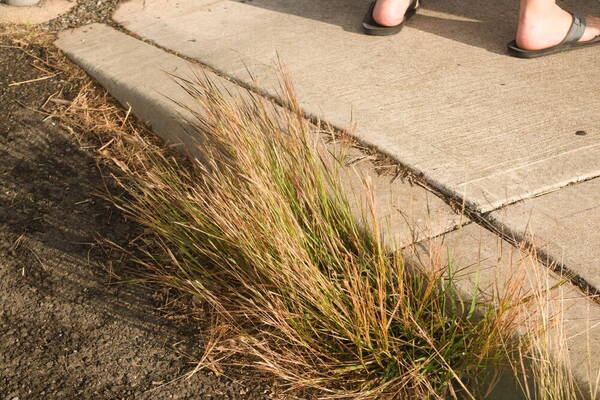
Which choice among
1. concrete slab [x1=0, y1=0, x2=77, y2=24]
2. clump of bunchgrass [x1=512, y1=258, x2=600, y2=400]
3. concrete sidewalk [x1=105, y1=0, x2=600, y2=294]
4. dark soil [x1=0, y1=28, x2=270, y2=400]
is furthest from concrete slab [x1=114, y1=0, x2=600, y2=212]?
dark soil [x1=0, y1=28, x2=270, y2=400]

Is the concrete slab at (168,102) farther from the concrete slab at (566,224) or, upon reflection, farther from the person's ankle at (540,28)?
the person's ankle at (540,28)

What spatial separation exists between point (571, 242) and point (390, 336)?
518 millimetres

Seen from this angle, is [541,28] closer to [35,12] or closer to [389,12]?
[389,12]

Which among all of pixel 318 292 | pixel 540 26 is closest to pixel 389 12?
pixel 540 26

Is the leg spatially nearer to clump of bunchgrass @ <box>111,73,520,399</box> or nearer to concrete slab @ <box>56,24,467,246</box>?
concrete slab @ <box>56,24,467,246</box>

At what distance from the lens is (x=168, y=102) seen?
8.93 ft

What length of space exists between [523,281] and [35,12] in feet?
9.70

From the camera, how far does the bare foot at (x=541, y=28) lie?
287 cm

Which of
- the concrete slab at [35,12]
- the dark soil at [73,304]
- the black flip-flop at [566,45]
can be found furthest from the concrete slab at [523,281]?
the concrete slab at [35,12]

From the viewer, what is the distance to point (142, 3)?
3.79 meters

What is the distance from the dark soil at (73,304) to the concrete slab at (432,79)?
75 centimetres

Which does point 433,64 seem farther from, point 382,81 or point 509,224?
point 509,224

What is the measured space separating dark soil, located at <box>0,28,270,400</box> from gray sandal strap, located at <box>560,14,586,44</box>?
1.78 metres

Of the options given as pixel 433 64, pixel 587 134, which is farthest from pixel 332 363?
pixel 433 64
